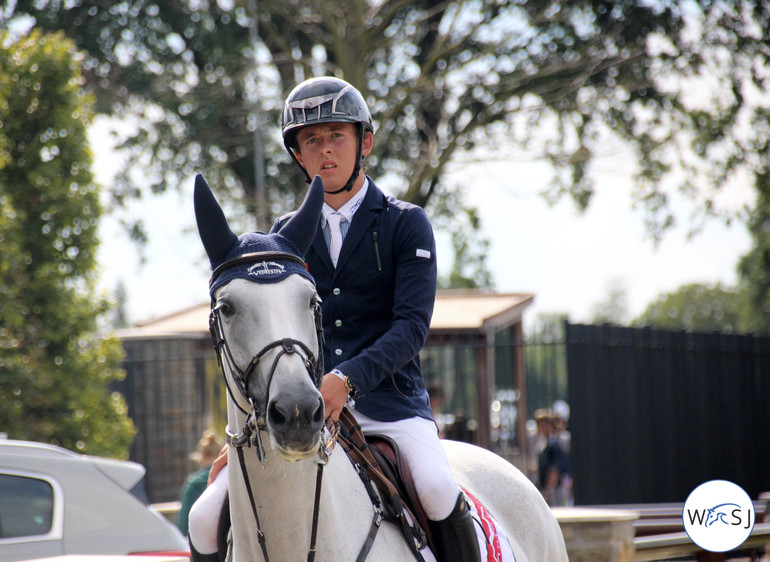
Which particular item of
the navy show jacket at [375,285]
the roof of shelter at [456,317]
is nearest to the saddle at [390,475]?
the navy show jacket at [375,285]

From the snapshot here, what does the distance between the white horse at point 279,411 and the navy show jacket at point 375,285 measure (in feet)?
1.39

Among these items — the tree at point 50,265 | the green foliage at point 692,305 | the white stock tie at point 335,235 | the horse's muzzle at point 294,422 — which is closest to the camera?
the horse's muzzle at point 294,422

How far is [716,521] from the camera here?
22.4 feet

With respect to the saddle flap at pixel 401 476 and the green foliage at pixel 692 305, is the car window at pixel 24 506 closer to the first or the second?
the saddle flap at pixel 401 476

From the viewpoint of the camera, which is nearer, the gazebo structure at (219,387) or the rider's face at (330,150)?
the rider's face at (330,150)

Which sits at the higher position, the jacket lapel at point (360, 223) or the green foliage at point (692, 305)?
the jacket lapel at point (360, 223)

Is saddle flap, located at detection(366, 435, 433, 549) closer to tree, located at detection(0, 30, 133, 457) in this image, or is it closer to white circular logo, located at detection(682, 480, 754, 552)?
white circular logo, located at detection(682, 480, 754, 552)

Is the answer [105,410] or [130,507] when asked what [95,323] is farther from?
[130,507]

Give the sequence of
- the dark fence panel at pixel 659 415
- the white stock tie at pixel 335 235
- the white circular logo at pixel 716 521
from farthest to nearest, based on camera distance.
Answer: the dark fence panel at pixel 659 415, the white circular logo at pixel 716 521, the white stock tie at pixel 335 235

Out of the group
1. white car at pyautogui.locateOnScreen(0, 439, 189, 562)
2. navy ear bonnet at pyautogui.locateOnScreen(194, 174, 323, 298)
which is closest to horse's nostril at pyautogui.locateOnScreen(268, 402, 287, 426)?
navy ear bonnet at pyautogui.locateOnScreen(194, 174, 323, 298)

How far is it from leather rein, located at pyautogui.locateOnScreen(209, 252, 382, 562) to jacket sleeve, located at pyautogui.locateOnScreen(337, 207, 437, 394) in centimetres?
22

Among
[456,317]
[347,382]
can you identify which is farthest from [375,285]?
[456,317]

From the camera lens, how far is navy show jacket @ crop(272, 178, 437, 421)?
3428 millimetres

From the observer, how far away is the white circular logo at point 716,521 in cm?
669
